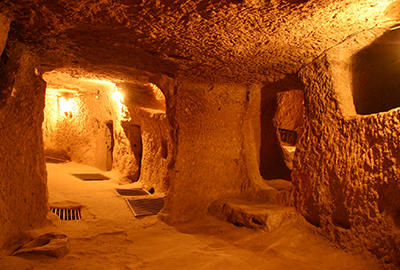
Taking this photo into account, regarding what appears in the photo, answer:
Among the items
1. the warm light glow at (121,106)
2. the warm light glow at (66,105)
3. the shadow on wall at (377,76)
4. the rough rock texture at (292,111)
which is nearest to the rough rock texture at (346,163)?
the shadow on wall at (377,76)

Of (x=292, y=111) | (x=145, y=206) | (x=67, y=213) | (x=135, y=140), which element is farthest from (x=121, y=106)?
(x=292, y=111)

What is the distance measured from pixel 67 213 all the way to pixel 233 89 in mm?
2990

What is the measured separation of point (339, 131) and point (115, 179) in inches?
206

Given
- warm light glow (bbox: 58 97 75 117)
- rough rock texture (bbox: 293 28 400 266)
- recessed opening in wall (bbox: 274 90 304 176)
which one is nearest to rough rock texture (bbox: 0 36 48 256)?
rough rock texture (bbox: 293 28 400 266)

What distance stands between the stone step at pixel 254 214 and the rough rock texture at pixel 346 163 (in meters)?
0.20

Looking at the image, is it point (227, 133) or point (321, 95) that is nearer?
point (321, 95)

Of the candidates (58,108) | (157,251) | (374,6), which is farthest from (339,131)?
(58,108)

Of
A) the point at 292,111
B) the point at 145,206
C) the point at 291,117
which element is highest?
the point at 292,111

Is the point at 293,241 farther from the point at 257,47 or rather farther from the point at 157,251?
the point at 257,47

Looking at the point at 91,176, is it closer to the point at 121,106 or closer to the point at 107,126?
the point at 107,126

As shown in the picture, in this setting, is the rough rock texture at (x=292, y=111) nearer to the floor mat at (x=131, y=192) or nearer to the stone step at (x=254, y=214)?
the stone step at (x=254, y=214)

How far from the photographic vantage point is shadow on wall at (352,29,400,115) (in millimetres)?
2650

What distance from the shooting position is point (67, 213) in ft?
12.2

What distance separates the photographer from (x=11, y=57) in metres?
2.37
